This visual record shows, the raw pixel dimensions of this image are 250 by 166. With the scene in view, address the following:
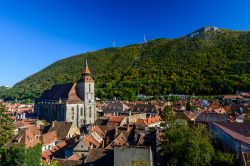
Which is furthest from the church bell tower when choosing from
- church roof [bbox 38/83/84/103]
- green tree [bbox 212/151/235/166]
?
green tree [bbox 212/151/235/166]

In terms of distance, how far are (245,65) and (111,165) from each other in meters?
153

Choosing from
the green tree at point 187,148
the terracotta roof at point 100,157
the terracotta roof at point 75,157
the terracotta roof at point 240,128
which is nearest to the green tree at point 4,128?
the terracotta roof at point 75,157

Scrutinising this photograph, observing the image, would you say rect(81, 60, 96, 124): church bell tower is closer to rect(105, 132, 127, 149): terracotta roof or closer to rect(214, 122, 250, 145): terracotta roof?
rect(105, 132, 127, 149): terracotta roof

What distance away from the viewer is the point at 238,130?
4275 cm

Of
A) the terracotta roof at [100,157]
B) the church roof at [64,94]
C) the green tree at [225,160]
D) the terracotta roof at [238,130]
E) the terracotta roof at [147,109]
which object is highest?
the church roof at [64,94]

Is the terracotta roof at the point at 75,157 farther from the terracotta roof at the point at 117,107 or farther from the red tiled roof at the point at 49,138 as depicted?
the terracotta roof at the point at 117,107

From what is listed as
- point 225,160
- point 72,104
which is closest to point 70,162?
point 225,160

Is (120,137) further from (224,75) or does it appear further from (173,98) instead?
(224,75)

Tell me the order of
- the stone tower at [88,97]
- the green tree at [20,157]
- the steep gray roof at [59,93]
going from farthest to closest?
1. the steep gray roof at [59,93]
2. the stone tower at [88,97]
3. the green tree at [20,157]

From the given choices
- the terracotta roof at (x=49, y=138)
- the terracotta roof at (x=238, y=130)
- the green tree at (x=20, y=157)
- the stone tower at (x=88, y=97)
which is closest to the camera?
the terracotta roof at (x=238, y=130)

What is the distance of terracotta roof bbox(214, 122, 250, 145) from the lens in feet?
124

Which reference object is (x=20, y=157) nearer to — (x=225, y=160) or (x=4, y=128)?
(x=4, y=128)

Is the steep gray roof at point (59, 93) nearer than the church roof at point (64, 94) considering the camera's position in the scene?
No

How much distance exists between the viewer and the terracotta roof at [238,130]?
37.8 metres
